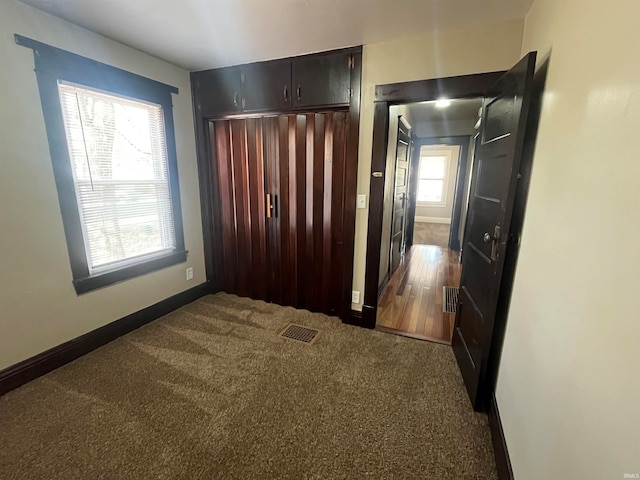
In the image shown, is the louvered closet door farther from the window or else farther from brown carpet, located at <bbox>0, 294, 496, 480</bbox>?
the window

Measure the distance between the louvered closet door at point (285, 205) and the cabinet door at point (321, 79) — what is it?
13cm

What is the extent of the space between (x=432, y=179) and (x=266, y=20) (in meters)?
7.27

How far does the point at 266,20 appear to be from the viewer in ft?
6.02

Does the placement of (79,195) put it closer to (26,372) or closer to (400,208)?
(26,372)

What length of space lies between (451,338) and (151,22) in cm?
336

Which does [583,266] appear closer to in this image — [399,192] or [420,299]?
[420,299]

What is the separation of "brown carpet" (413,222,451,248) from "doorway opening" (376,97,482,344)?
0.07 feet

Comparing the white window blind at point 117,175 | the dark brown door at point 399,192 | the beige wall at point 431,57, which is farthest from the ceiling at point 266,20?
the dark brown door at point 399,192

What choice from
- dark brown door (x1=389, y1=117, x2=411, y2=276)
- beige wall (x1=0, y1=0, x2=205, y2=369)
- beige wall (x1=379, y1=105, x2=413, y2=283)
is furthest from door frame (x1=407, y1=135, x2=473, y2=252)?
beige wall (x1=0, y1=0, x2=205, y2=369)

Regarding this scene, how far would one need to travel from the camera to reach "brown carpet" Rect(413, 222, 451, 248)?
617cm

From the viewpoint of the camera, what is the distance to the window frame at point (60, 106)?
183cm

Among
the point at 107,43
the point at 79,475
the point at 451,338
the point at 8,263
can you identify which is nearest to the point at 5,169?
the point at 8,263

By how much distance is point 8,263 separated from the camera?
174cm

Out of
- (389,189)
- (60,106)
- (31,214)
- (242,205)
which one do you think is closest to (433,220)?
(389,189)
